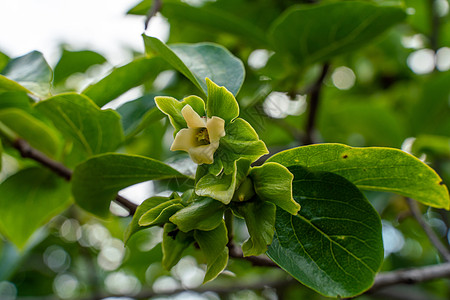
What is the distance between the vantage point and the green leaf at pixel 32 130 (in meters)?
0.85

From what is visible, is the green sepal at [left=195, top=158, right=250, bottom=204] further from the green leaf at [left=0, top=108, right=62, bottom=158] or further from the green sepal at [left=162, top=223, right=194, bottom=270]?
the green leaf at [left=0, top=108, right=62, bottom=158]

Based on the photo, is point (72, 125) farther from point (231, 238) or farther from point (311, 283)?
point (311, 283)

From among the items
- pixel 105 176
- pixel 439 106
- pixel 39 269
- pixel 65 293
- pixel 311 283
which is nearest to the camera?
pixel 311 283

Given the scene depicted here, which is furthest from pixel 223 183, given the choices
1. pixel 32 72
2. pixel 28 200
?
pixel 28 200

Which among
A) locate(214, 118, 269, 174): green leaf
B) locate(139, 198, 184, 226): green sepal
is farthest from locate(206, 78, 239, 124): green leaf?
locate(139, 198, 184, 226): green sepal

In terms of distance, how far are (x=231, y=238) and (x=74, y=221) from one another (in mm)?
1602

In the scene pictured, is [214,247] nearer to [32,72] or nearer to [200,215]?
[200,215]

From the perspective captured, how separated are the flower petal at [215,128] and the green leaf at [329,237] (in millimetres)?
130

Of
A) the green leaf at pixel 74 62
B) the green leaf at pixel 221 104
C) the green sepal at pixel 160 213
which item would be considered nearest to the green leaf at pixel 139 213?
the green sepal at pixel 160 213

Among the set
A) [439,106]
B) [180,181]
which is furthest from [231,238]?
[439,106]

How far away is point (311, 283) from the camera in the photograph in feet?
1.87

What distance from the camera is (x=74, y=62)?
1322 millimetres

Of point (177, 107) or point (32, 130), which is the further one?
point (32, 130)

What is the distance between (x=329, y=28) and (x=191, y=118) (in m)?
0.65
